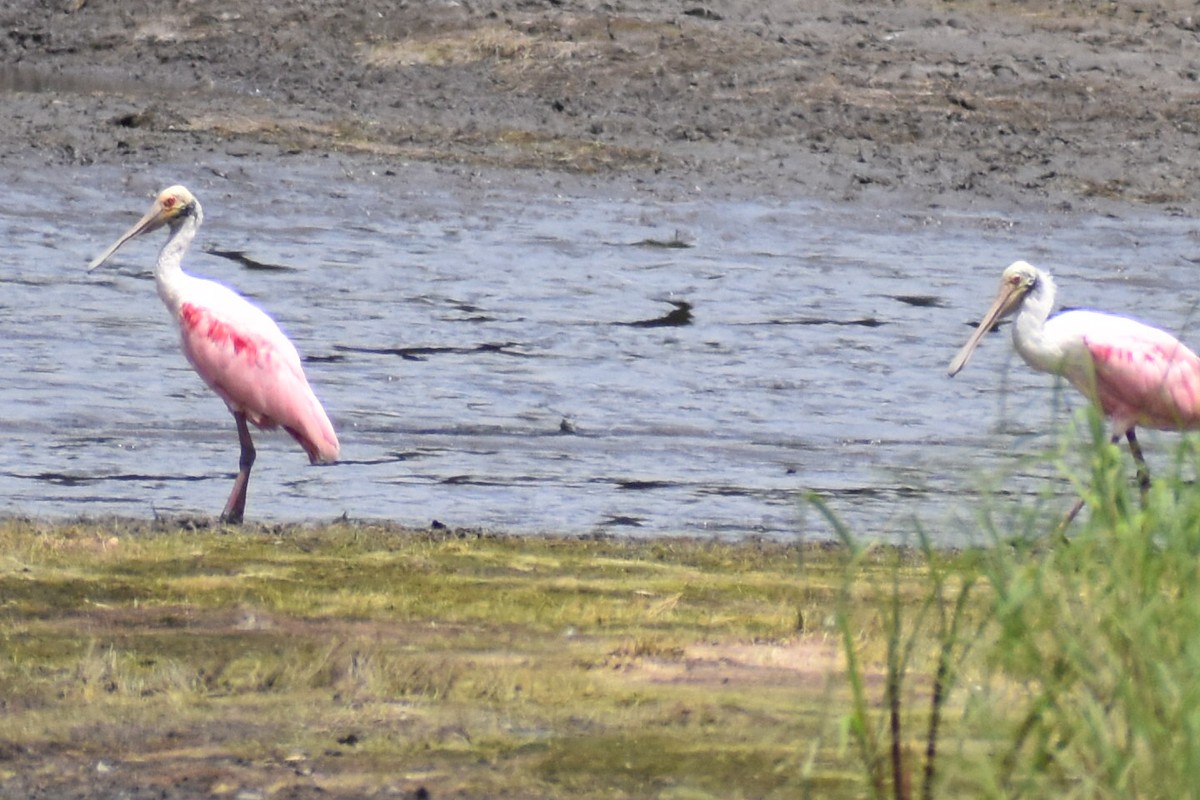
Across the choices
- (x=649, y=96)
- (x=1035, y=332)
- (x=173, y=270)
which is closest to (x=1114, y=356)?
(x=1035, y=332)

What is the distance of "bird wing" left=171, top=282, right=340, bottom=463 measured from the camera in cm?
817

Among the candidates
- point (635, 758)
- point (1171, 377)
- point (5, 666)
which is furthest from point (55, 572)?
point (1171, 377)

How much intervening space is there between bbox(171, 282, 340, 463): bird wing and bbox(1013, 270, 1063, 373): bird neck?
2361 millimetres

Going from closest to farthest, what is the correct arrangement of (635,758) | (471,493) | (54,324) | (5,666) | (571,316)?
(635,758)
(5,666)
(471,493)
(54,324)
(571,316)

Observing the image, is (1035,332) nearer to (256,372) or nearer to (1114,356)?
(1114,356)

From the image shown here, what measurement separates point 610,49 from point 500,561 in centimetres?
1215

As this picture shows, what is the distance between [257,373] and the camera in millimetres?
8211

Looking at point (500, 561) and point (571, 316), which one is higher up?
point (500, 561)

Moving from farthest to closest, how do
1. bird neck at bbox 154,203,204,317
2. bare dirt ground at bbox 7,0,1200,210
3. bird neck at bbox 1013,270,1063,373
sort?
1. bare dirt ground at bbox 7,0,1200,210
2. bird neck at bbox 154,203,204,317
3. bird neck at bbox 1013,270,1063,373

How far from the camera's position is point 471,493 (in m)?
8.66

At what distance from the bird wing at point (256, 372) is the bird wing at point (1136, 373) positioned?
2516mm

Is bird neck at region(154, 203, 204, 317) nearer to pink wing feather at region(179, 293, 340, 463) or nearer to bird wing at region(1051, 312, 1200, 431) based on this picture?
pink wing feather at region(179, 293, 340, 463)

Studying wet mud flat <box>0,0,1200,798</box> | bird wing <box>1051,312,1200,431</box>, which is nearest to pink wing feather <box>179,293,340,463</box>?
wet mud flat <box>0,0,1200,798</box>

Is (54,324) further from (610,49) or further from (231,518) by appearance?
(610,49)
